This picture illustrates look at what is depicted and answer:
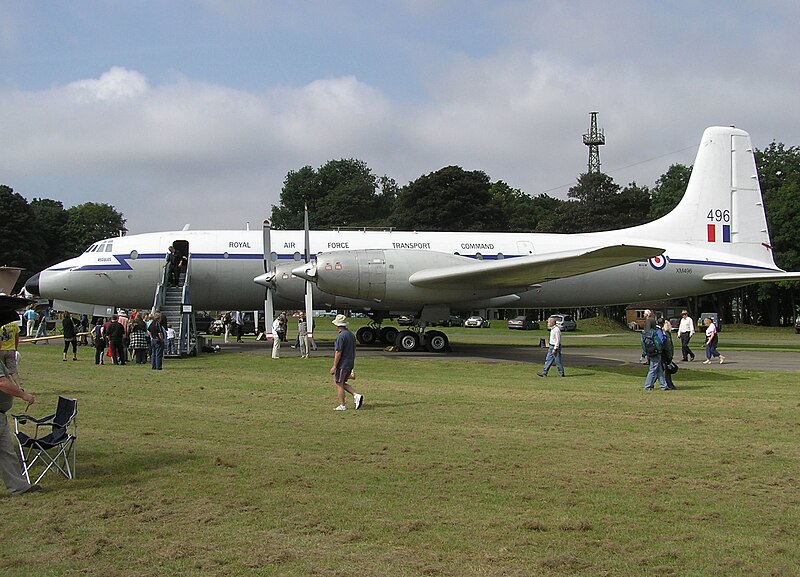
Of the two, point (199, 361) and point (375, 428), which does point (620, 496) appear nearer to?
point (375, 428)

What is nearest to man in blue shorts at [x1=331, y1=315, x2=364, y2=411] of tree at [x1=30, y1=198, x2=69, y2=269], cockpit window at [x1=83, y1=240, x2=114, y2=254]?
cockpit window at [x1=83, y1=240, x2=114, y2=254]

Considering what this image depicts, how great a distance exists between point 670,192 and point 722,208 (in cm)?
4445

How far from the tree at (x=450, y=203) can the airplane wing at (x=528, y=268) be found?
49.3 meters

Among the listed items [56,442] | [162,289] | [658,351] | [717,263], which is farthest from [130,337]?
[717,263]

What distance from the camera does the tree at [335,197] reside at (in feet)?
319

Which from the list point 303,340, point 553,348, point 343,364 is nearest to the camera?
point 343,364

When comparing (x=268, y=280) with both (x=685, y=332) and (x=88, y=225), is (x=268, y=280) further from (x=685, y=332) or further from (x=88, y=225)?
(x=88, y=225)

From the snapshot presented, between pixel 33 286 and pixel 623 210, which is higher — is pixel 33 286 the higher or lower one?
the lower one

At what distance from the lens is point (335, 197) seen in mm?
98250

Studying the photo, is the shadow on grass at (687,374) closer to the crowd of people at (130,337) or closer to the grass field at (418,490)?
the grass field at (418,490)

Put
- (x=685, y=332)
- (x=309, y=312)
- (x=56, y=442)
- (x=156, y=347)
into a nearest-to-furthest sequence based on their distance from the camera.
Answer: (x=56, y=442)
(x=156, y=347)
(x=685, y=332)
(x=309, y=312)

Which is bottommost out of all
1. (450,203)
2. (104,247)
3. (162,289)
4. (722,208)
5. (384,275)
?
(162,289)

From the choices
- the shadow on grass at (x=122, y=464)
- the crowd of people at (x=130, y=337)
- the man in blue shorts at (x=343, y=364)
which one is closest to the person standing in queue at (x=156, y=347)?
the crowd of people at (x=130, y=337)

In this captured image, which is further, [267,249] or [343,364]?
[267,249]
